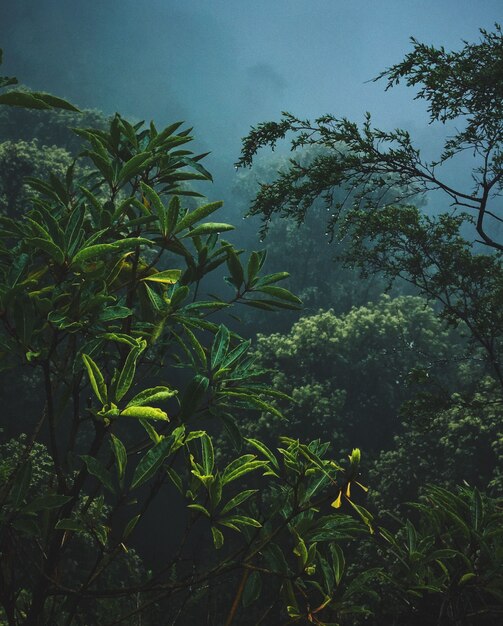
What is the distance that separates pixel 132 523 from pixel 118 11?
143 metres

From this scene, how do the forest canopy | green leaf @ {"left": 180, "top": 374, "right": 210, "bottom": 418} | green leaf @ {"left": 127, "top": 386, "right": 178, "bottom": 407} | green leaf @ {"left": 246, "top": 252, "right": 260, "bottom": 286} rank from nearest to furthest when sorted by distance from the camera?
green leaf @ {"left": 127, "top": 386, "right": 178, "bottom": 407} → the forest canopy → green leaf @ {"left": 180, "top": 374, "right": 210, "bottom": 418} → green leaf @ {"left": 246, "top": 252, "right": 260, "bottom": 286}

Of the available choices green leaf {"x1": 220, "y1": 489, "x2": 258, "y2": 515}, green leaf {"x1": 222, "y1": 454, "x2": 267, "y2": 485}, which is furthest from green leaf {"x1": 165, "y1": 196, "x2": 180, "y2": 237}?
green leaf {"x1": 220, "y1": 489, "x2": 258, "y2": 515}

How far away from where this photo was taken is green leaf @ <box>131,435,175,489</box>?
1.20m

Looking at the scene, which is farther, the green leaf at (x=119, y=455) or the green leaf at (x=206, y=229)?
the green leaf at (x=206, y=229)

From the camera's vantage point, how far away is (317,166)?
6387mm

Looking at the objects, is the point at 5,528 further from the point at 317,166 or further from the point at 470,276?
the point at 470,276

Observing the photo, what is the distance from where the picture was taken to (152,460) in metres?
1.21

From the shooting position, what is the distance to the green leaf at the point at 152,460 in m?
1.20

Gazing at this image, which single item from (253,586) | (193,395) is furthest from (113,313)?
(253,586)

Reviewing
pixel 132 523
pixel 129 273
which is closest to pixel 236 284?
pixel 129 273

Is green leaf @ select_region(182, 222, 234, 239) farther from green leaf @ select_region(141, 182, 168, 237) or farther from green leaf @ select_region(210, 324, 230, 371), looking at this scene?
green leaf @ select_region(210, 324, 230, 371)

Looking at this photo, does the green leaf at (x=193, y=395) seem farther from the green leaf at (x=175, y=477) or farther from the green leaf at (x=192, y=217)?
the green leaf at (x=192, y=217)

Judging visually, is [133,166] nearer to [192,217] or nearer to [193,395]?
[192,217]

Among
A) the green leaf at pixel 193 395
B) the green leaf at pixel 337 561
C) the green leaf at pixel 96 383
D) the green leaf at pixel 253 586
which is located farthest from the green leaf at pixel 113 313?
the green leaf at pixel 337 561
